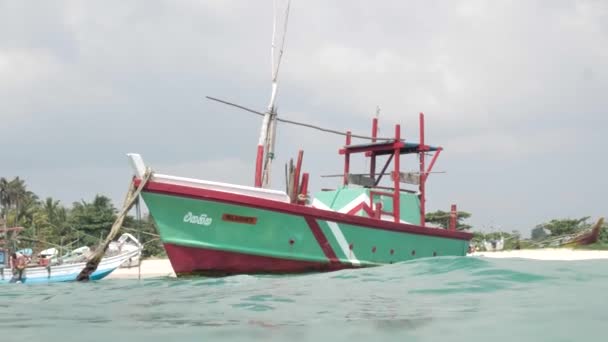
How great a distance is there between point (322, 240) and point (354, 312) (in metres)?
7.61

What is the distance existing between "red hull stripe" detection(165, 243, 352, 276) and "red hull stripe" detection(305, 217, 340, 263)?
88 cm

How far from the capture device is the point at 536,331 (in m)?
3.44

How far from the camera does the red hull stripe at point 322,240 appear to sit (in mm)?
11928

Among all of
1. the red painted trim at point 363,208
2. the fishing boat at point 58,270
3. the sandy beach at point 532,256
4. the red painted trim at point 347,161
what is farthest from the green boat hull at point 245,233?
the fishing boat at point 58,270

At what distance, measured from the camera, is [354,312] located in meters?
4.49

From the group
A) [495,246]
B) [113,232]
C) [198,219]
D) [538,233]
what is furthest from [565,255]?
[113,232]

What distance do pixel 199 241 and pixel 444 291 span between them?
6.25 meters

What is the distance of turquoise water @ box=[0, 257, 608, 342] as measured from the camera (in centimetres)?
350

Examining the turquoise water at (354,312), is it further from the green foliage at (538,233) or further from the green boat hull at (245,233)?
the green foliage at (538,233)

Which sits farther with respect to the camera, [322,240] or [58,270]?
[58,270]

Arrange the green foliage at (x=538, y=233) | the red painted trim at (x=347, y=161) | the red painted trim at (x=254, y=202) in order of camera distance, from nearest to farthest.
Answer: the red painted trim at (x=254, y=202) → the red painted trim at (x=347, y=161) → the green foliage at (x=538, y=233)

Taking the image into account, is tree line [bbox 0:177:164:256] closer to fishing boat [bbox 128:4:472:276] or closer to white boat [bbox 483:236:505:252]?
white boat [bbox 483:236:505:252]

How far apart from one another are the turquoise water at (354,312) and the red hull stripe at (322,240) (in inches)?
171

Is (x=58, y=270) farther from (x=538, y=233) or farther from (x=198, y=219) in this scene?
(x=538, y=233)
